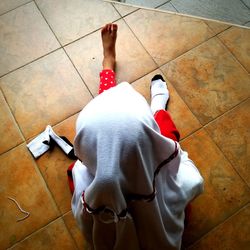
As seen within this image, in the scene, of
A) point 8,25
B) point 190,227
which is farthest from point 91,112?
point 8,25

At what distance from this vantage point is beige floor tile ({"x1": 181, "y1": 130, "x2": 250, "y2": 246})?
3.58ft

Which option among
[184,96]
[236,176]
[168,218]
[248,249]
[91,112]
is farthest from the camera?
[184,96]

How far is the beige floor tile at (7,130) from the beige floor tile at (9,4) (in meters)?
0.50

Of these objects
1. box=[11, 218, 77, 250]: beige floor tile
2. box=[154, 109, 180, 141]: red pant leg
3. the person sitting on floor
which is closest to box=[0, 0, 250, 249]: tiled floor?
box=[11, 218, 77, 250]: beige floor tile

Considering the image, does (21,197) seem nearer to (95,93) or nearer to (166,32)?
(95,93)

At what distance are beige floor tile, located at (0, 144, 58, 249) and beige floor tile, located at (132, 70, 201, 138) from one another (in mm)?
545

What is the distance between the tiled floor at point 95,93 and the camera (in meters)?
1.10

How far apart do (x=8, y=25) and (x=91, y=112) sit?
106 centimetres

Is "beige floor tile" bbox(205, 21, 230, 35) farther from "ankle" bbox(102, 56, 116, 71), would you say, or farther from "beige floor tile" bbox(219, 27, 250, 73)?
"ankle" bbox(102, 56, 116, 71)

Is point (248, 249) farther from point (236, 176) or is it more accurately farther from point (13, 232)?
point (13, 232)

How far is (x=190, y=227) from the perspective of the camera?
108 centimetres

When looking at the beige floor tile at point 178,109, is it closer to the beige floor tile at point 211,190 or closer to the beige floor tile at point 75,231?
the beige floor tile at point 211,190

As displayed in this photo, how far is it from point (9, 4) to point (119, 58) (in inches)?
24.7

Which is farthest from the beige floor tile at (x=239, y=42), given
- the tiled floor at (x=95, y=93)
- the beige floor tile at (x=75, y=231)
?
the beige floor tile at (x=75, y=231)
